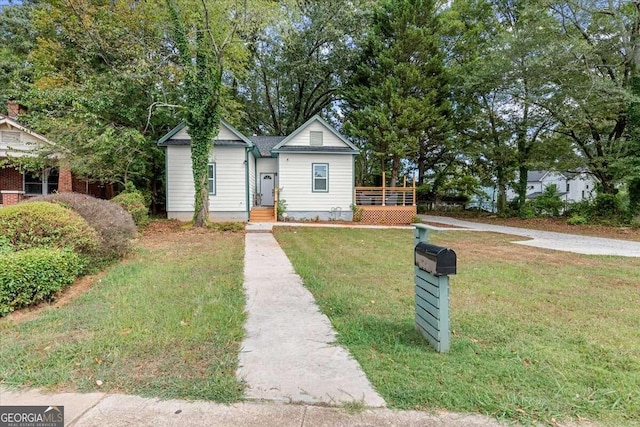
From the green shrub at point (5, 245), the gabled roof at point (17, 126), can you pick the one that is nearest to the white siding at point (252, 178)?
the gabled roof at point (17, 126)

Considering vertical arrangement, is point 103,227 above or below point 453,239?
above

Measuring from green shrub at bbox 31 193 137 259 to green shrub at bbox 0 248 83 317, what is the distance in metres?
1.69

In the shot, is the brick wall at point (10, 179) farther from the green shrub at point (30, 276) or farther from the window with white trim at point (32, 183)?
the green shrub at point (30, 276)

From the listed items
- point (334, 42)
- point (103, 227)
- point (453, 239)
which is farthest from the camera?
point (334, 42)

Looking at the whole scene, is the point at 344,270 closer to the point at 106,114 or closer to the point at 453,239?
the point at 453,239

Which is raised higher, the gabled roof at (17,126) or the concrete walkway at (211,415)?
the gabled roof at (17,126)

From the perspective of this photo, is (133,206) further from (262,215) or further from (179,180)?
(262,215)

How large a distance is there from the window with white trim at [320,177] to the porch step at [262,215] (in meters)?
2.45

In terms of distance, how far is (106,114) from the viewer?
48.4 feet

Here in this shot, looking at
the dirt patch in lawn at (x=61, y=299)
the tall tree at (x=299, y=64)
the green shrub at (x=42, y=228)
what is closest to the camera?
the dirt patch in lawn at (x=61, y=299)

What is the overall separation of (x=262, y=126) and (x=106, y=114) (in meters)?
14.1

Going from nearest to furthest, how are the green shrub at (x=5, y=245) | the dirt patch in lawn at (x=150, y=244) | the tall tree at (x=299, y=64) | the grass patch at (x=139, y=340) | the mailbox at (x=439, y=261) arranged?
the grass patch at (x=139, y=340) < the mailbox at (x=439, y=261) < the dirt patch in lawn at (x=150, y=244) < the green shrub at (x=5, y=245) < the tall tree at (x=299, y=64)

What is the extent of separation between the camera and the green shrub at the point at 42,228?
4.73m

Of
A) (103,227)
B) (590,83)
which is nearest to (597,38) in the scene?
(590,83)
